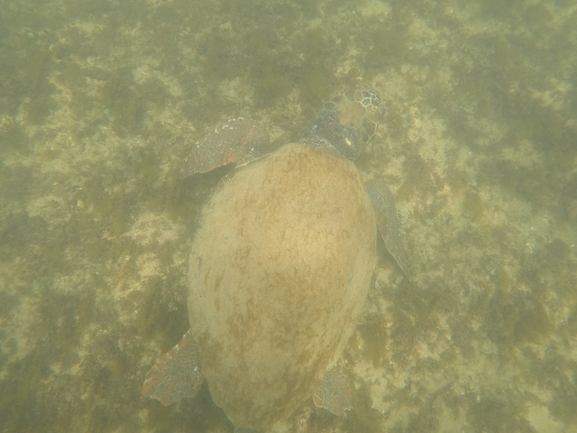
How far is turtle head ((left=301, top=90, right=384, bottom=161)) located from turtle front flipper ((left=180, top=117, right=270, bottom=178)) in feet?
2.30

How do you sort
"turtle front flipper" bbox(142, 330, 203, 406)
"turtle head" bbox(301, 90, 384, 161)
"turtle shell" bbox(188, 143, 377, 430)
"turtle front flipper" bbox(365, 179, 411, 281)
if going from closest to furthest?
"turtle shell" bbox(188, 143, 377, 430)
"turtle front flipper" bbox(142, 330, 203, 406)
"turtle front flipper" bbox(365, 179, 411, 281)
"turtle head" bbox(301, 90, 384, 161)

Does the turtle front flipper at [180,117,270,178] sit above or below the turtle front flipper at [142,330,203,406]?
above

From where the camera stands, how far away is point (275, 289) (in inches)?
93.6

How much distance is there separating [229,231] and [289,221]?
0.63m

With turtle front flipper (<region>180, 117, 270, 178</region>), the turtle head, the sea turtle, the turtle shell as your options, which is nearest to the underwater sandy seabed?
turtle front flipper (<region>180, 117, 270, 178</region>)

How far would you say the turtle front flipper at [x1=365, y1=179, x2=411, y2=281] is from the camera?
3744 millimetres

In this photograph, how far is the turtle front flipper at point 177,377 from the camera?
2.88 metres

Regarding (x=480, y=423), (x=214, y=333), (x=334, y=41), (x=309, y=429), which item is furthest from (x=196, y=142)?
(x=480, y=423)

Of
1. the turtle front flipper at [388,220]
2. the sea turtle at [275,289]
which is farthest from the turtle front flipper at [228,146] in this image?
the turtle front flipper at [388,220]

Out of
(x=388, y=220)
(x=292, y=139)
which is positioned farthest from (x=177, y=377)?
(x=292, y=139)

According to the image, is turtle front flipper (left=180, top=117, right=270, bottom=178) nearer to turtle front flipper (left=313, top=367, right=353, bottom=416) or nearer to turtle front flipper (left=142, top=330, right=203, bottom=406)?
turtle front flipper (left=142, top=330, right=203, bottom=406)

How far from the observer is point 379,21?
5371 mm

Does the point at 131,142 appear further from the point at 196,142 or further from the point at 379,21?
the point at 379,21

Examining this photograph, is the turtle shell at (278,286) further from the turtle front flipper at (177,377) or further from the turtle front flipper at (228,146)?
the turtle front flipper at (228,146)
